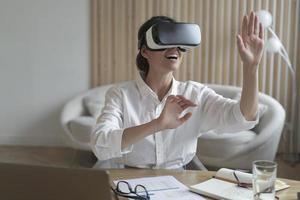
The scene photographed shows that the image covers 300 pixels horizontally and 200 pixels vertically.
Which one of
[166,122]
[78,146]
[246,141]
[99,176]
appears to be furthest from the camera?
[78,146]

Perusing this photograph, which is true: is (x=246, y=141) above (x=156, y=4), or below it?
below

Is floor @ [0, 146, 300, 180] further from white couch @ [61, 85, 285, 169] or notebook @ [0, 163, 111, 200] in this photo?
notebook @ [0, 163, 111, 200]

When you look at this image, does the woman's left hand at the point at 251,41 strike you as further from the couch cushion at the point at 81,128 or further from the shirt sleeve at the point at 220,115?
the couch cushion at the point at 81,128

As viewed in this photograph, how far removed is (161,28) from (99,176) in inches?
32.6

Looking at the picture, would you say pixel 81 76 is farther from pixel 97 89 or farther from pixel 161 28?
pixel 161 28

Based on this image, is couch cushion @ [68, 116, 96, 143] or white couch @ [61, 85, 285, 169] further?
couch cushion @ [68, 116, 96, 143]

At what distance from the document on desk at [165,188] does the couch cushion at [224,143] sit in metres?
2.09

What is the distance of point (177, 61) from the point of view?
1788mm

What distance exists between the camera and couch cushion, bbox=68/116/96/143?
391cm

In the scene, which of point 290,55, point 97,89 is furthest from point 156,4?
point 290,55

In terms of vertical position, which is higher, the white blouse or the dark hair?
the dark hair

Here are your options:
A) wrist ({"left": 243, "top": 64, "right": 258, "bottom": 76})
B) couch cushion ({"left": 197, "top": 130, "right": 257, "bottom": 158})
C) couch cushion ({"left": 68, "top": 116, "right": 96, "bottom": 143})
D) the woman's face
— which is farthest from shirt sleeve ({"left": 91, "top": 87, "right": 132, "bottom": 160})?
couch cushion ({"left": 68, "top": 116, "right": 96, "bottom": 143})

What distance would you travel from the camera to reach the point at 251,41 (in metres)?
1.68

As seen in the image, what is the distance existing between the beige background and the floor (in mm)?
408
